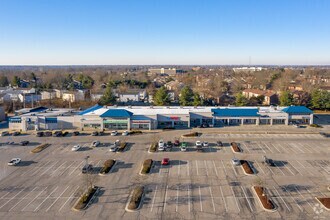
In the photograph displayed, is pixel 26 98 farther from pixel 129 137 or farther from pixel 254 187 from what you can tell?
pixel 254 187

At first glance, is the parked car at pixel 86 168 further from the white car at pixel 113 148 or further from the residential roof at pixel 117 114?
the residential roof at pixel 117 114

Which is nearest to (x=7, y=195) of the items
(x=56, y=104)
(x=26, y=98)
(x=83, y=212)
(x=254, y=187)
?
(x=83, y=212)

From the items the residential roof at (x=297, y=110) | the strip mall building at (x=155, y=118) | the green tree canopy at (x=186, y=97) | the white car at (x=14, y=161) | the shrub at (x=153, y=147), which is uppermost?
the green tree canopy at (x=186, y=97)

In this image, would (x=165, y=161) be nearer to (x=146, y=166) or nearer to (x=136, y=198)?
(x=146, y=166)

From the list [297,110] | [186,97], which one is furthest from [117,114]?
[297,110]

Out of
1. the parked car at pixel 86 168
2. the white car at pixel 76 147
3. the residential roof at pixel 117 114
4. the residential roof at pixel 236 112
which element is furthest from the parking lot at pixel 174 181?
the residential roof at pixel 236 112

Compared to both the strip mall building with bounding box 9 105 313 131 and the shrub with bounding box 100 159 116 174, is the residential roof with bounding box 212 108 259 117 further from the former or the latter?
the shrub with bounding box 100 159 116 174

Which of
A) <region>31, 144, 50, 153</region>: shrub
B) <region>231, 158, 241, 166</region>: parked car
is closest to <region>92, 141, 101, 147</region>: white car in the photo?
<region>31, 144, 50, 153</region>: shrub
